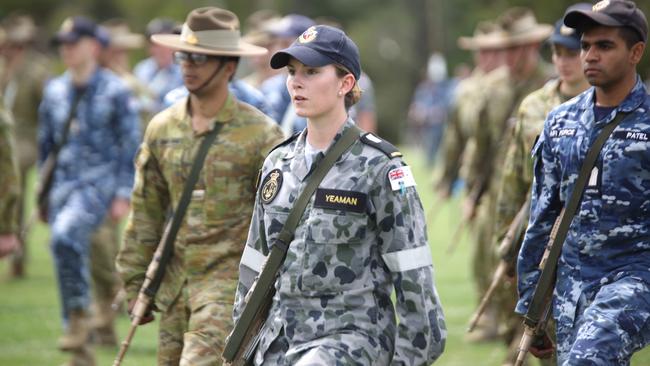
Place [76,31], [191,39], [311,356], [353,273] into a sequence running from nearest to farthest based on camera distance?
1. [311,356]
2. [353,273]
3. [191,39]
4. [76,31]

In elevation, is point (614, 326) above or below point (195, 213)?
below

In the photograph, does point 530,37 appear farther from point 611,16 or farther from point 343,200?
point 343,200

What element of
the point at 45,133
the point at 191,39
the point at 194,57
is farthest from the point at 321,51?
the point at 45,133

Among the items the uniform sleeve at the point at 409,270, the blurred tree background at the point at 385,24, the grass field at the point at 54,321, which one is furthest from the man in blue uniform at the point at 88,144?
the blurred tree background at the point at 385,24

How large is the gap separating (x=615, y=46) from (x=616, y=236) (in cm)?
92

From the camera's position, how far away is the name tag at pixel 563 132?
700 centimetres

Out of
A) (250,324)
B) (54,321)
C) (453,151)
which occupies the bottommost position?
(54,321)

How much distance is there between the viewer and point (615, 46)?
6.92 m

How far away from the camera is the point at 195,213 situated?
7840mm

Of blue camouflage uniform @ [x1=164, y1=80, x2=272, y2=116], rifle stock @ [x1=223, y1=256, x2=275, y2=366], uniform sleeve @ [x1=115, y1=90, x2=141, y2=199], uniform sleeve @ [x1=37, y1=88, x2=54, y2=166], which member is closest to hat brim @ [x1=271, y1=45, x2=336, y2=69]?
rifle stock @ [x1=223, y1=256, x2=275, y2=366]

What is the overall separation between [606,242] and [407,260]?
48.0 inches

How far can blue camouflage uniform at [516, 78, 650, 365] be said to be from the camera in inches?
257

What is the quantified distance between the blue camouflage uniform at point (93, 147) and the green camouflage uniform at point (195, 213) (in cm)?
361

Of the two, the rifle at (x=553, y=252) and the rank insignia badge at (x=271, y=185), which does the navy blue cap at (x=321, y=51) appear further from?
the rifle at (x=553, y=252)
